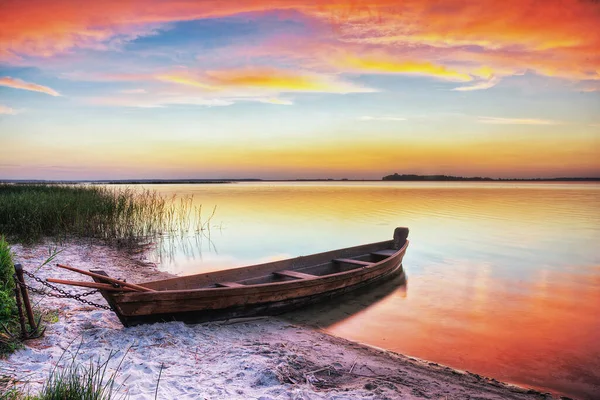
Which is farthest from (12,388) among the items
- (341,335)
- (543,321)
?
(543,321)

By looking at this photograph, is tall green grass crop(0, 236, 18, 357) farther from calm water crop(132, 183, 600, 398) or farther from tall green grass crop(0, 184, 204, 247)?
tall green grass crop(0, 184, 204, 247)

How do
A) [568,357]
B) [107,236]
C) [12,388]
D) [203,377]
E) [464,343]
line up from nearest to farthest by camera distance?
[12,388]
[203,377]
[568,357]
[464,343]
[107,236]

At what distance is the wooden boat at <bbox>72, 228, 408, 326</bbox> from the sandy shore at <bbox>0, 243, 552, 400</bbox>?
19 cm

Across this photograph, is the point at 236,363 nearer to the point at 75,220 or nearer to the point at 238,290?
the point at 238,290

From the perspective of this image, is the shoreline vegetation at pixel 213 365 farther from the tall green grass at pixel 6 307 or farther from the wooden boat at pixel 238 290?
the wooden boat at pixel 238 290

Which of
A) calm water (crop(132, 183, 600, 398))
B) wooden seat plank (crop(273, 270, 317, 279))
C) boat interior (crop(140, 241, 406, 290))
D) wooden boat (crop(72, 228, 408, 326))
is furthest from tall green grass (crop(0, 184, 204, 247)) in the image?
wooden seat plank (crop(273, 270, 317, 279))

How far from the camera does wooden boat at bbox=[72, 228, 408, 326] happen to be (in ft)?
16.2

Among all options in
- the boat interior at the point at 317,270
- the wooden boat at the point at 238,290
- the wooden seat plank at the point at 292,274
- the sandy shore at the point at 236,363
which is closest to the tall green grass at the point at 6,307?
the sandy shore at the point at 236,363

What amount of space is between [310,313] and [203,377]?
3205 mm

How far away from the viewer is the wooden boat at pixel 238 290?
4949 millimetres

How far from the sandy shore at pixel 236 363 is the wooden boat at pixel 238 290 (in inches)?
7.6

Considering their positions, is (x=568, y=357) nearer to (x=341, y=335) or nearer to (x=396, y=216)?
(x=341, y=335)

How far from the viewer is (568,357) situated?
576 centimetres

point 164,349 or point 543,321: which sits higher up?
point 164,349
